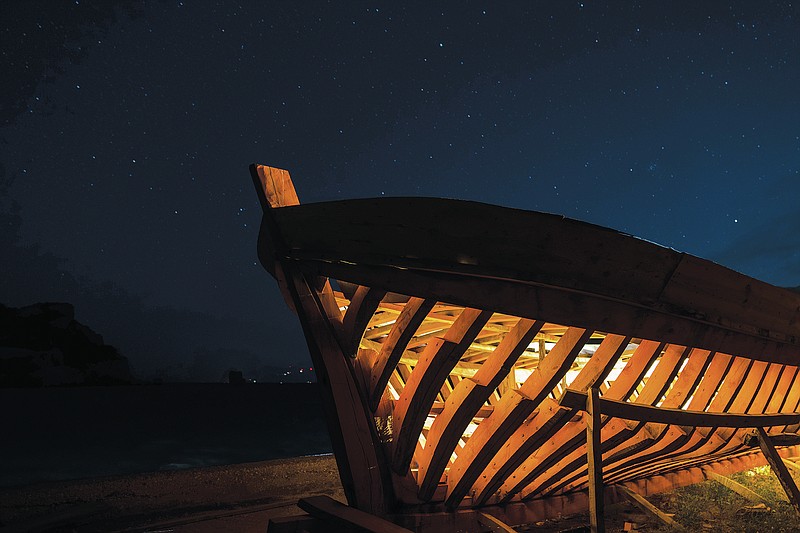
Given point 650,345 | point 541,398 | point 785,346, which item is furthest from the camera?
point 785,346

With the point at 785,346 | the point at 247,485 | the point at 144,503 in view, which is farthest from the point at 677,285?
the point at 247,485

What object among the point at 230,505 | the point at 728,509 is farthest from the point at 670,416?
the point at 230,505

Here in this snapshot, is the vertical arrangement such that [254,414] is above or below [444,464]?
above

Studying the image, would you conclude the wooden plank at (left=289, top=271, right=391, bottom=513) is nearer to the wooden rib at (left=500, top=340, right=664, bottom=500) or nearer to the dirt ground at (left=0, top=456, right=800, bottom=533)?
the wooden rib at (left=500, top=340, right=664, bottom=500)

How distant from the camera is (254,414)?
200 ft

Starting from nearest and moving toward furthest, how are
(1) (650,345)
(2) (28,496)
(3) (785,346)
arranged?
(1) (650,345) < (3) (785,346) < (2) (28,496)

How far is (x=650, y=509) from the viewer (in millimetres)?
5680

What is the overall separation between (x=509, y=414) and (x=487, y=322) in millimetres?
579

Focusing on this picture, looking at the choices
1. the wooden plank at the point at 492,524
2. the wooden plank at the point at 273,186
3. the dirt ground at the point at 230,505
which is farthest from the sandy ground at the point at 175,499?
the wooden plank at the point at 273,186

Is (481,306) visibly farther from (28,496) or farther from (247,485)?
(28,496)

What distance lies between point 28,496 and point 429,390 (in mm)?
10689

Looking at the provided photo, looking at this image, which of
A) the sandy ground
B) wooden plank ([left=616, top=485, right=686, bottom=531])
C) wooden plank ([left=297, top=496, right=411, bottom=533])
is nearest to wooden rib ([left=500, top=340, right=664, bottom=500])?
wooden plank ([left=297, top=496, right=411, bottom=533])

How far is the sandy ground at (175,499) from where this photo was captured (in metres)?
6.81

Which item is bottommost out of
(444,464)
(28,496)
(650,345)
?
(28,496)
